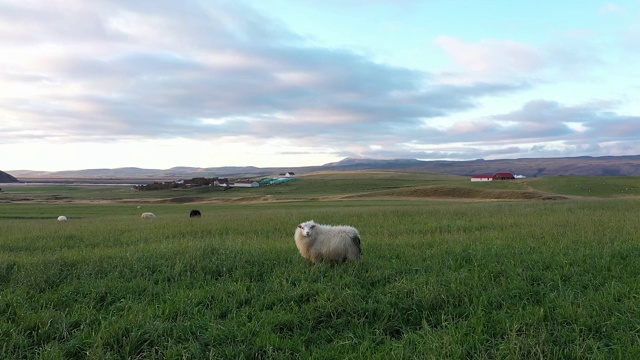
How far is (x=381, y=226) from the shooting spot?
17.5m

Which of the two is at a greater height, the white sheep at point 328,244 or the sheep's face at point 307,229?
the sheep's face at point 307,229

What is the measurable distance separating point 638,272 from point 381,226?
10142mm

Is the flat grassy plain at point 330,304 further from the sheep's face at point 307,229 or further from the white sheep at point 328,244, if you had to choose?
the sheep's face at point 307,229

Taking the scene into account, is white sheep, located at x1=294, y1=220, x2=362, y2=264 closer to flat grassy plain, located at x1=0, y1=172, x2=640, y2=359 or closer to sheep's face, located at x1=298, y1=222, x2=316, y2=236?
sheep's face, located at x1=298, y1=222, x2=316, y2=236

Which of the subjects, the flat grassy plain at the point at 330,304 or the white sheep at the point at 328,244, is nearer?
the flat grassy plain at the point at 330,304

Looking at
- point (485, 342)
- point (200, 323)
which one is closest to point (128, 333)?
point (200, 323)

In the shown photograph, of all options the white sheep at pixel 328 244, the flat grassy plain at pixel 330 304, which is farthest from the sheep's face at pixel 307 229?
the flat grassy plain at pixel 330 304

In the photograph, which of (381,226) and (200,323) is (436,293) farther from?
(381,226)

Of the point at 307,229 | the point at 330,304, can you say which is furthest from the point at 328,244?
the point at 330,304

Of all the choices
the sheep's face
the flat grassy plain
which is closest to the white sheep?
the sheep's face

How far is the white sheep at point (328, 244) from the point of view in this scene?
950 cm

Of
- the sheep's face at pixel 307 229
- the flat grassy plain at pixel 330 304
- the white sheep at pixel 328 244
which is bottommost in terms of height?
the flat grassy plain at pixel 330 304

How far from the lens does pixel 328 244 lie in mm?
9602

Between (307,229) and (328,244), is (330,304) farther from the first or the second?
(307,229)
